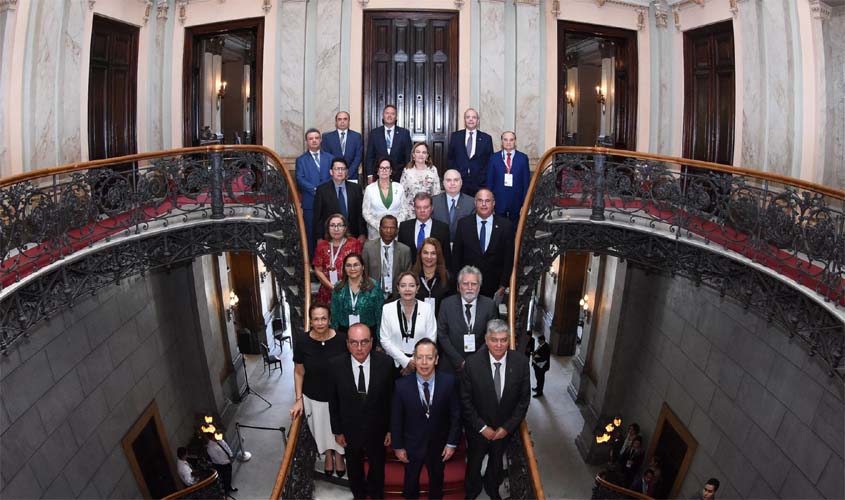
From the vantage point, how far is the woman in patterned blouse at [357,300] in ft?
20.5

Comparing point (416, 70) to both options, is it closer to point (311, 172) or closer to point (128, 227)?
point (311, 172)

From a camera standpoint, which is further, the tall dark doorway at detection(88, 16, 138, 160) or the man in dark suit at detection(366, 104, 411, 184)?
the tall dark doorway at detection(88, 16, 138, 160)

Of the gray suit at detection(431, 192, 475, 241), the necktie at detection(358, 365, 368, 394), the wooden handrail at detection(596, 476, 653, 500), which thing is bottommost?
the wooden handrail at detection(596, 476, 653, 500)

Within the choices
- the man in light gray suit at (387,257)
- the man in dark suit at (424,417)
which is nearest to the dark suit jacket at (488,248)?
the man in light gray suit at (387,257)

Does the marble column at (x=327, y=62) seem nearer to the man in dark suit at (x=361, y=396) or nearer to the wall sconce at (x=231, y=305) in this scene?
the wall sconce at (x=231, y=305)

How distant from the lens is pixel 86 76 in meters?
11.4

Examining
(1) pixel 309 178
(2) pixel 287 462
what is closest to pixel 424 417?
(2) pixel 287 462

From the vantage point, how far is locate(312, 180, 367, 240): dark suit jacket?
8.11 m

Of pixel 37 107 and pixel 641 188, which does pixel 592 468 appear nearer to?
pixel 641 188

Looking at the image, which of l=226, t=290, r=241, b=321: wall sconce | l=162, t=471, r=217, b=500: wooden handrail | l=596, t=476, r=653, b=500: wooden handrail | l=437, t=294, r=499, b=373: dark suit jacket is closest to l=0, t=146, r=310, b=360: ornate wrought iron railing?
l=437, t=294, r=499, b=373: dark suit jacket

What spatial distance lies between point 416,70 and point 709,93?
5.13 metres

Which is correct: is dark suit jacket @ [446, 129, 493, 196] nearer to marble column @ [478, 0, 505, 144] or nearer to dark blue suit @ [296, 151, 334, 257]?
dark blue suit @ [296, 151, 334, 257]

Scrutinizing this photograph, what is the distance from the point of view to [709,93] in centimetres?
1256

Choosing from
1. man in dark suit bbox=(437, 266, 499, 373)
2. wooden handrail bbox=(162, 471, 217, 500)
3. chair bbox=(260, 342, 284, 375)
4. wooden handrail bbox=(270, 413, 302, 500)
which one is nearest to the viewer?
wooden handrail bbox=(270, 413, 302, 500)
